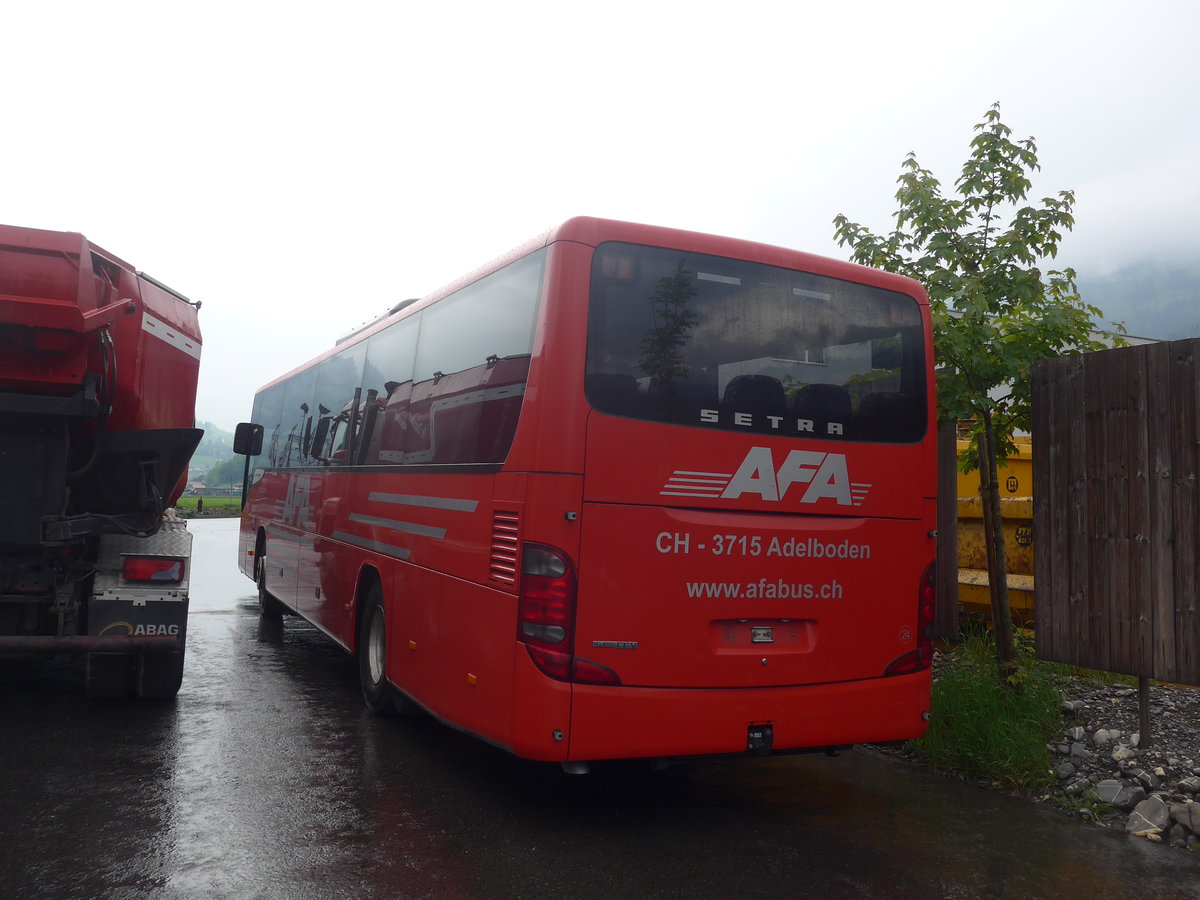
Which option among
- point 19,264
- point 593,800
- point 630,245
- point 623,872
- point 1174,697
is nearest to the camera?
point 623,872

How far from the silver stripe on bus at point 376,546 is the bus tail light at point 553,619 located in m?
1.86

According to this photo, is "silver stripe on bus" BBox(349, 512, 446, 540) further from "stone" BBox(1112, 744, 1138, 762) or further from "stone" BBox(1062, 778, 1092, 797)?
"stone" BBox(1112, 744, 1138, 762)

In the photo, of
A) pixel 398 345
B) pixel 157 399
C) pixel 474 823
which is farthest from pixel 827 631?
pixel 157 399

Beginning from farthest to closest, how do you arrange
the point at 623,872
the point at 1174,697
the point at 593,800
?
the point at 1174,697, the point at 593,800, the point at 623,872

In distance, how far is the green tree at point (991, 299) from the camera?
23.1 feet

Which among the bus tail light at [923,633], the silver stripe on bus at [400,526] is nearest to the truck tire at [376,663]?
the silver stripe on bus at [400,526]

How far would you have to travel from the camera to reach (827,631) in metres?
5.26

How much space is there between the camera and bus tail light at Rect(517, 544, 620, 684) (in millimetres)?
4676

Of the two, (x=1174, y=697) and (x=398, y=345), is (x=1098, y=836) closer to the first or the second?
(x=1174, y=697)

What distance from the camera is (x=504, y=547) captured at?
4957 mm

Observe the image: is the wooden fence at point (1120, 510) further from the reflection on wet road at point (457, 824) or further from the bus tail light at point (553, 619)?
the bus tail light at point (553, 619)

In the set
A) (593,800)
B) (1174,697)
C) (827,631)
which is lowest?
(593,800)

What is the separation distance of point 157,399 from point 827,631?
5046 mm

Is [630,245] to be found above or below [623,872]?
above
